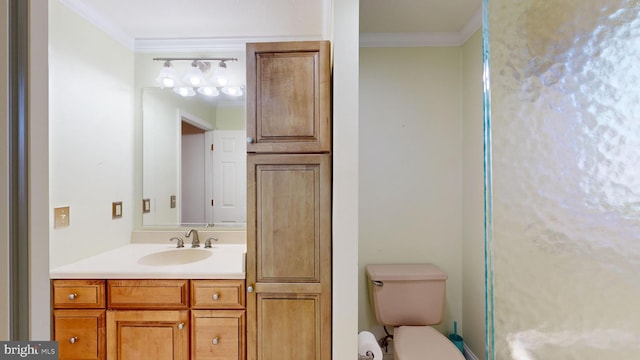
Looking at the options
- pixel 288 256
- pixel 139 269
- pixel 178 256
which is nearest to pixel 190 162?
pixel 178 256

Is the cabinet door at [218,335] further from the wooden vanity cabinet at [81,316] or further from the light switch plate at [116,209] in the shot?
the light switch plate at [116,209]

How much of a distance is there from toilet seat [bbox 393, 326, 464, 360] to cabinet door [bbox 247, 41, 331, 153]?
4.14 ft

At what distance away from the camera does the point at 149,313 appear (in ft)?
4.63

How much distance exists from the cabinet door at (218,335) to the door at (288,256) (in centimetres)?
7

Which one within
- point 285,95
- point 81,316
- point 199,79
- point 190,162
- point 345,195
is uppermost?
point 199,79

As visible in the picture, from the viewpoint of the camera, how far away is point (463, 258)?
1.99 m

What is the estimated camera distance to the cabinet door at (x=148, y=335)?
1.40 m

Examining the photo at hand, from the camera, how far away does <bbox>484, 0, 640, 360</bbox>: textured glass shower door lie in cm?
28

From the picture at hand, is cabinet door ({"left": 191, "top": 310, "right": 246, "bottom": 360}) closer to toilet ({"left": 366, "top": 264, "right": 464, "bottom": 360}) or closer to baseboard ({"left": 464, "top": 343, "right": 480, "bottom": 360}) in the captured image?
toilet ({"left": 366, "top": 264, "right": 464, "bottom": 360})

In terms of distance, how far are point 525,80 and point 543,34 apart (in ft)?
0.19

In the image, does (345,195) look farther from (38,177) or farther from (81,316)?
(81,316)

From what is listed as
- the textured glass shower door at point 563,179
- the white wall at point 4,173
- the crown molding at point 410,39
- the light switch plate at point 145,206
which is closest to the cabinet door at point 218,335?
the light switch plate at point 145,206

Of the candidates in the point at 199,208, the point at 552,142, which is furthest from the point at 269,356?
the point at 552,142

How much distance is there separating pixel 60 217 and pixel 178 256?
2.21 ft
